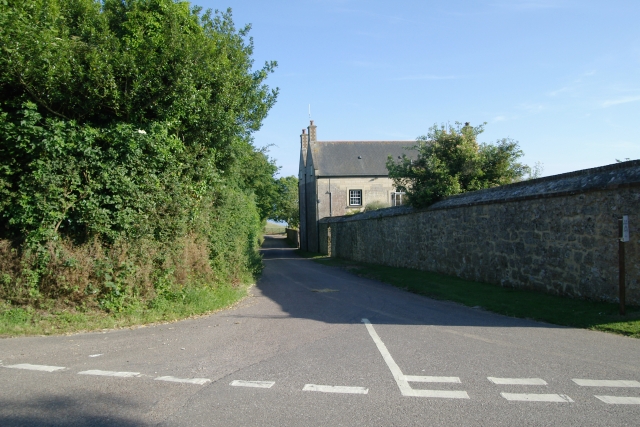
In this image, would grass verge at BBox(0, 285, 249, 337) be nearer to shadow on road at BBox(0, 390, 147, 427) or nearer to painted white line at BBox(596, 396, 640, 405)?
shadow on road at BBox(0, 390, 147, 427)

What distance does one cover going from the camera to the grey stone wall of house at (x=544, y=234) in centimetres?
1070

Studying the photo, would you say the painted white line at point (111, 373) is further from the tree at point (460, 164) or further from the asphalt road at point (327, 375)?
the tree at point (460, 164)

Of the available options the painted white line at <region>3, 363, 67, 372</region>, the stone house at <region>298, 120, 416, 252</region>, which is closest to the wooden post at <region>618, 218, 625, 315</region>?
the painted white line at <region>3, 363, 67, 372</region>

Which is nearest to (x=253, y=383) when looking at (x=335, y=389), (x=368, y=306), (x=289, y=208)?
(x=335, y=389)

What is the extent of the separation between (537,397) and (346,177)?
136ft

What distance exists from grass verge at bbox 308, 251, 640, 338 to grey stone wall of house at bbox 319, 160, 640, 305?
1.42ft

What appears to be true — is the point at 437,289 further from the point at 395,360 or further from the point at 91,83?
the point at 91,83

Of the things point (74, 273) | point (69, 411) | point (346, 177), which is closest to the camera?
point (69, 411)

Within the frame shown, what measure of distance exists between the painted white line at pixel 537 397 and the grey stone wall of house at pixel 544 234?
590cm

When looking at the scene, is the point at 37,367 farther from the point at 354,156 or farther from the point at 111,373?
the point at 354,156

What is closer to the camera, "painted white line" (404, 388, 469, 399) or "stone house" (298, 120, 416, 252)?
"painted white line" (404, 388, 469, 399)

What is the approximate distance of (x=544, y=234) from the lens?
1312cm

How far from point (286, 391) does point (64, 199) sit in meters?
7.60

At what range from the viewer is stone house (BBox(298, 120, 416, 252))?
46344 millimetres
